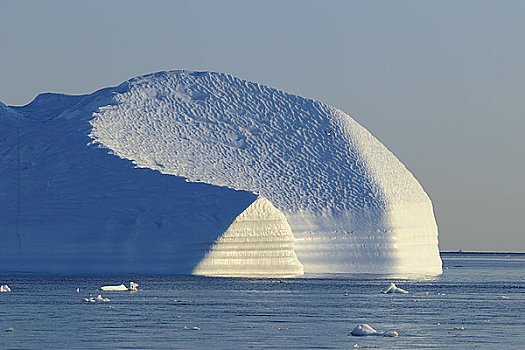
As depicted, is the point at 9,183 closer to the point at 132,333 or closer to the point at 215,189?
the point at 215,189

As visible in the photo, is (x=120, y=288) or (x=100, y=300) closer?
(x=100, y=300)

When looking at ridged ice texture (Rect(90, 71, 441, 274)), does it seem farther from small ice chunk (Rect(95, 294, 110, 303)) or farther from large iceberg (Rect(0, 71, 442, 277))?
small ice chunk (Rect(95, 294, 110, 303))

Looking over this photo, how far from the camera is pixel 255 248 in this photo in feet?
170

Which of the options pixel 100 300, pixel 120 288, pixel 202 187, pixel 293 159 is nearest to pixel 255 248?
pixel 202 187

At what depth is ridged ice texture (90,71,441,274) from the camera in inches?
2242

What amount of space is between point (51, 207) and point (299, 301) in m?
19.2

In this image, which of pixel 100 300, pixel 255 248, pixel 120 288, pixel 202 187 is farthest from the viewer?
pixel 202 187

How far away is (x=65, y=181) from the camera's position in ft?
180

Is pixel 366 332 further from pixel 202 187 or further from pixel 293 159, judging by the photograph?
pixel 293 159

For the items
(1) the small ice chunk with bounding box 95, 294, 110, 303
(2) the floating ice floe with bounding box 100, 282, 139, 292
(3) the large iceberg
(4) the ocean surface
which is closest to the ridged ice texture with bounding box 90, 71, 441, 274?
(3) the large iceberg

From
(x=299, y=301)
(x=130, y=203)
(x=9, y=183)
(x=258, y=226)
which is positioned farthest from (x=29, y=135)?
(x=299, y=301)

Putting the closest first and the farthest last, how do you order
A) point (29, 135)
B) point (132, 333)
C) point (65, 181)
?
1. point (132, 333)
2. point (65, 181)
3. point (29, 135)

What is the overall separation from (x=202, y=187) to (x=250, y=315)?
2113 cm

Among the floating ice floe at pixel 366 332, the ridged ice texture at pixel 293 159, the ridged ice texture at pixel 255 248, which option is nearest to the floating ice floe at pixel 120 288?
the ridged ice texture at pixel 255 248
